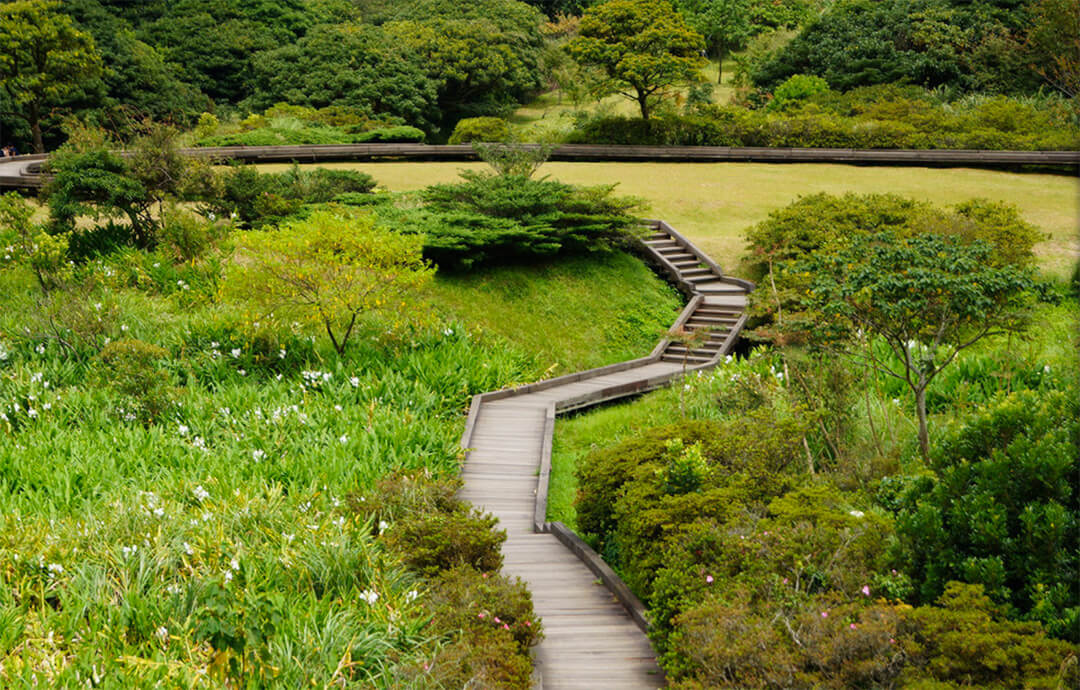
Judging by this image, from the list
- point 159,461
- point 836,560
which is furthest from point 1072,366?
point 159,461

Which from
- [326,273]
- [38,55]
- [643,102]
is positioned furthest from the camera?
[38,55]

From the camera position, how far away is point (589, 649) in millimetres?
7406

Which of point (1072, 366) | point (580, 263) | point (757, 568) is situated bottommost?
point (580, 263)

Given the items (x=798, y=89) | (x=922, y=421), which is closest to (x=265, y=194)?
(x=922, y=421)

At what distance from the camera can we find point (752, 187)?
1002 inches

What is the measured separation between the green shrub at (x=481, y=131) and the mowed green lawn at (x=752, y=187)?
3.74 metres

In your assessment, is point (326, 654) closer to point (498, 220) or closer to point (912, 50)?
point (498, 220)

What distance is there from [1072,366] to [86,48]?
36694mm

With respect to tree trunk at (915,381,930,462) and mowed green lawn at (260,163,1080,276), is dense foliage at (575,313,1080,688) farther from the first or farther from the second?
mowed green lawn at (260,163,1080,276)

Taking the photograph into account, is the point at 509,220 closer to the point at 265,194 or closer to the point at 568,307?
the point at 568,307

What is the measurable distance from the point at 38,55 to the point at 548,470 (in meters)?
32.4

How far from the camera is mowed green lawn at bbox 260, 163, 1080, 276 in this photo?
71.5 ft

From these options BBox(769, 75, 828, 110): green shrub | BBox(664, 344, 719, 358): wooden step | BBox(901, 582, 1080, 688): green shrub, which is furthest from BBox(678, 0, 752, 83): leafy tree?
BBox(901, 582, 1080, 688): green shrub

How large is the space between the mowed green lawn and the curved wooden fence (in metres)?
0.51
